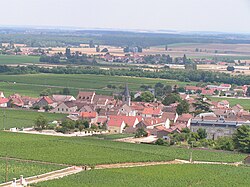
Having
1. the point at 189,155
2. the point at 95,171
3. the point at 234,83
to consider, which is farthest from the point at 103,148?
the point at 234,83

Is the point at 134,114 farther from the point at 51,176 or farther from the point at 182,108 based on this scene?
the point at 51,176

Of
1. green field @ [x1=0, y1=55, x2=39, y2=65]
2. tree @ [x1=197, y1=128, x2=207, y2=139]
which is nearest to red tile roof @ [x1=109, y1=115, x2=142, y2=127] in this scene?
tree @ [x1=197, y1=128, x2=207, y2=139]

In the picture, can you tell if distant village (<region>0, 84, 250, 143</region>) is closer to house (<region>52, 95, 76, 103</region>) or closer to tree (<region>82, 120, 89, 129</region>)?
house (<region>52, 95, 76, 103</region>)

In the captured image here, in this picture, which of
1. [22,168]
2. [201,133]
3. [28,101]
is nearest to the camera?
[22,168]

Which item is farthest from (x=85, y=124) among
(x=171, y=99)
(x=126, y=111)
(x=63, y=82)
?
(x=63, y=82)

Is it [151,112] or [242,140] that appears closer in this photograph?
[242,140]

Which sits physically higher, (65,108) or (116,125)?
(116,125)

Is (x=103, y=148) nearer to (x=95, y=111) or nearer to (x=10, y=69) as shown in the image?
(x=95, y=111)
